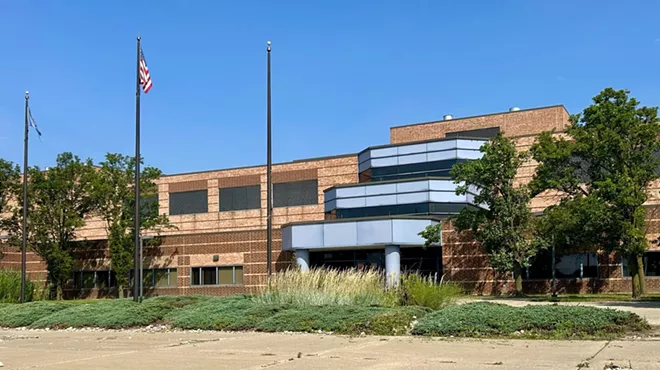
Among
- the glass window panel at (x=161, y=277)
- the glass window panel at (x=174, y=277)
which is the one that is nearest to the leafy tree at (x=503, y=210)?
the glass window panel at (x=174, y=277)

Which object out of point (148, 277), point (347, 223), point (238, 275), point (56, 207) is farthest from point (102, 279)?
point (347, 223)

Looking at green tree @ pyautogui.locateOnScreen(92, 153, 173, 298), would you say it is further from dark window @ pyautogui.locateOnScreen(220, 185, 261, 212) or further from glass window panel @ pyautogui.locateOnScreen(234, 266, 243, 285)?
dark window @ pyautogui.locateOnScreen(220, 185, 261, 212)

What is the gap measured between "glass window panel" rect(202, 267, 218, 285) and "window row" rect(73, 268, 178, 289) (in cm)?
221

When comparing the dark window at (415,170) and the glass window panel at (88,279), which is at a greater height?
the dark window at (415,170)

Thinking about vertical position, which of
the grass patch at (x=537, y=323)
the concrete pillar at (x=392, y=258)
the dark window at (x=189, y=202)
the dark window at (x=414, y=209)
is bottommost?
the grass patch at (x=537, y=323)

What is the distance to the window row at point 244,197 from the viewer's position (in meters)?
54.6

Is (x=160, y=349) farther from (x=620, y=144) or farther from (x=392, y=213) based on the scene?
(x=392, y=213)

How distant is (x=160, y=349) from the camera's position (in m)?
13.7

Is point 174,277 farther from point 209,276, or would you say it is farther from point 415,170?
point 415,170

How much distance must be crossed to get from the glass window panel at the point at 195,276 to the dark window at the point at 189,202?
34.2 ft

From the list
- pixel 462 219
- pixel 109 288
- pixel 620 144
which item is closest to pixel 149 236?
pixel 109 288

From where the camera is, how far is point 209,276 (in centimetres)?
4791

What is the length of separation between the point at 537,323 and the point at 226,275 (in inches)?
1368

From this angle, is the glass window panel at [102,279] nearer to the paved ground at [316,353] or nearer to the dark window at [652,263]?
the dark window at [652,263]
